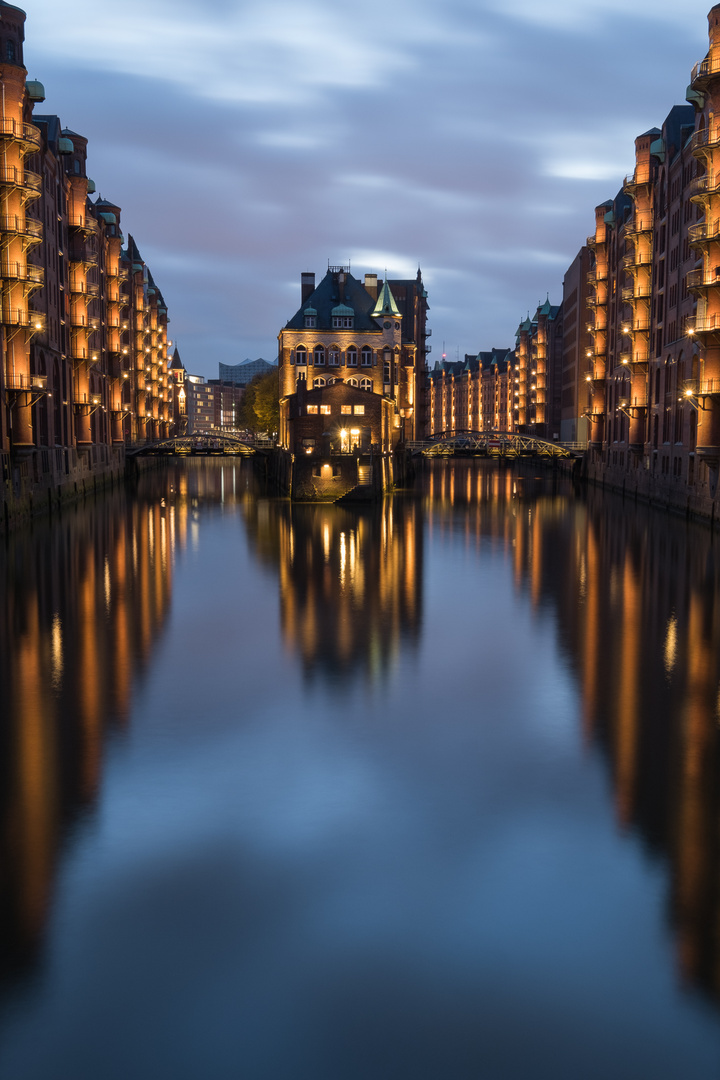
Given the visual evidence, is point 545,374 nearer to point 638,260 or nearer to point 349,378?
point 349,378

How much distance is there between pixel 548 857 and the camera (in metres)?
11.9

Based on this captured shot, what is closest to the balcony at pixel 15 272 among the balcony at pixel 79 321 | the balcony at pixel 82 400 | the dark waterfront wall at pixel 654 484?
the balcony at pixel 79 321

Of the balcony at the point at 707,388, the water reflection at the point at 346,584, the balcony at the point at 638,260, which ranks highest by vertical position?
the balcony at the point at 638,260

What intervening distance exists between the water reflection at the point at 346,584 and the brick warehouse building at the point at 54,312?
1277cm

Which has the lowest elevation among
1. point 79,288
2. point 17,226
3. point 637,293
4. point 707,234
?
point 707,234

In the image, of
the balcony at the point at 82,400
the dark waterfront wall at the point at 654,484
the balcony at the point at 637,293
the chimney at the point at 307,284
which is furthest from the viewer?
the chimney at the point at 307,284

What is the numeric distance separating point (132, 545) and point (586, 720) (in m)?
29.4

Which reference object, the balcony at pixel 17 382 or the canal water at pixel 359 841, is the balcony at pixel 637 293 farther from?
the canal water at pixel 359 841

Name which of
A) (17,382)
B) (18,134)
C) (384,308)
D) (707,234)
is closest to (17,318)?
(17,382)

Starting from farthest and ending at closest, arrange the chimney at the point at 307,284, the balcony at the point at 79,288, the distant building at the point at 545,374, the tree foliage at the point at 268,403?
the distant building at the point at 545,374 → the tree foliage at the point at 268,403 → the chimney at the point at 307,284 → the balcony at the point at 79,288

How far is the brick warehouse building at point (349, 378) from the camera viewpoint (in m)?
69.3

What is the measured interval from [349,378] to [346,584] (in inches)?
2707

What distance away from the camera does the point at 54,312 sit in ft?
203

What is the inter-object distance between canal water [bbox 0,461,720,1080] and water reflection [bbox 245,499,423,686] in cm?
20
